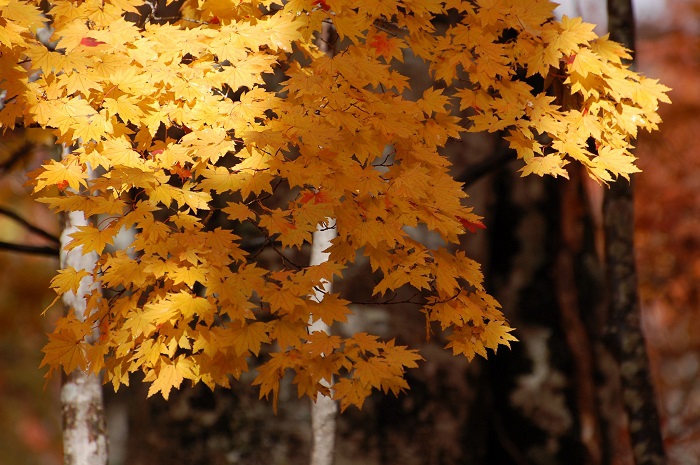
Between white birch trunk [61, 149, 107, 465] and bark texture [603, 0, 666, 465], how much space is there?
10.8 ft

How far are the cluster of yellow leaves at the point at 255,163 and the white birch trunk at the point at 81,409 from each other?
913 millimetres

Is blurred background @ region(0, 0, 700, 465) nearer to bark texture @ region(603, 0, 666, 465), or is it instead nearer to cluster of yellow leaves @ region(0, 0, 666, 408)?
bark texture @ region(603, 0, 666, 465)

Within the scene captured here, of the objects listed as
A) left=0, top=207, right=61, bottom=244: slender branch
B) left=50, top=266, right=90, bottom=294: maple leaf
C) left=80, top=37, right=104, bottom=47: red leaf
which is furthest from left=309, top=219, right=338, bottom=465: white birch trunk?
left=0, top=207, right=61, bottom=244: slender branch

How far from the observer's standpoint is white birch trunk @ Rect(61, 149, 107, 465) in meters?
4.04

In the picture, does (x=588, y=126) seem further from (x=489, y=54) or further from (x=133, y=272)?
(x=133, y=272)

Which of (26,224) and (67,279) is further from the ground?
(67,279)

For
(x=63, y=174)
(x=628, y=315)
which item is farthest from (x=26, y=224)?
(x=628, y=315)

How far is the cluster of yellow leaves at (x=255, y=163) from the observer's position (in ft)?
9.58

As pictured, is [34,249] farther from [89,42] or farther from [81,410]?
[89,42]

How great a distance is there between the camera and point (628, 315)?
209 inches

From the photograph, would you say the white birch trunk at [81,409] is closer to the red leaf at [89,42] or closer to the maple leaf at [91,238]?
the maple leaf at [91,238]

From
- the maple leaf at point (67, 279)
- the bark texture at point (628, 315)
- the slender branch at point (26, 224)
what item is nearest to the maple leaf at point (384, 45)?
the maple leaf at point (67, 279)

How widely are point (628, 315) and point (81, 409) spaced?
136 inches

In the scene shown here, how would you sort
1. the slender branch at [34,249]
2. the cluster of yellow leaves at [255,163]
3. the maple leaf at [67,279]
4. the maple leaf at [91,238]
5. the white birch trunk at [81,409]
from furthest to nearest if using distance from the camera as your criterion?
1. the slender branch at [34,249]
2. the white birch trunk at [81,409]
3. the maple leaf at [67,279]
4. the maple leaf at [91,238]
5. the cluster of yellow leaves at [255,163]
